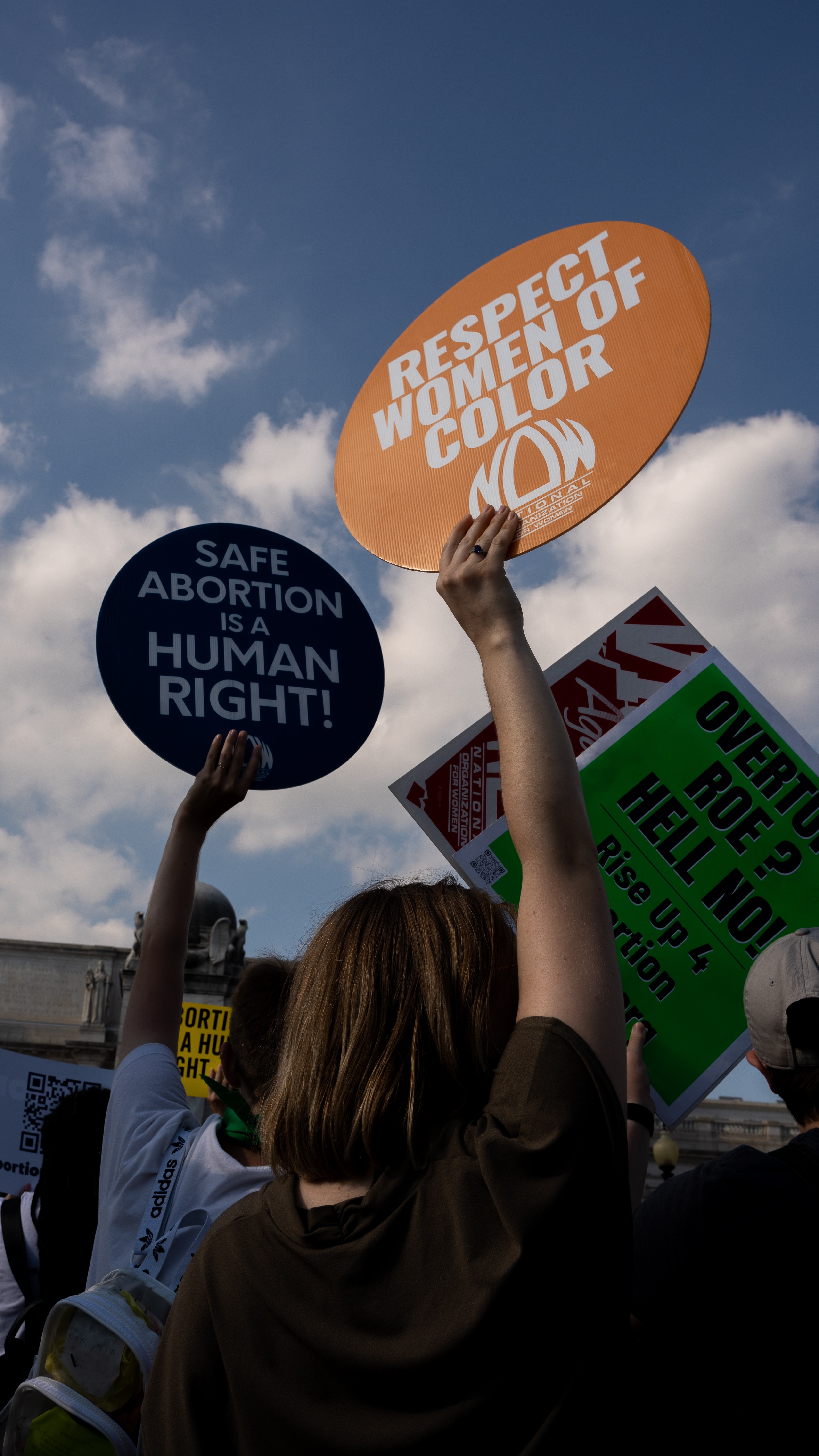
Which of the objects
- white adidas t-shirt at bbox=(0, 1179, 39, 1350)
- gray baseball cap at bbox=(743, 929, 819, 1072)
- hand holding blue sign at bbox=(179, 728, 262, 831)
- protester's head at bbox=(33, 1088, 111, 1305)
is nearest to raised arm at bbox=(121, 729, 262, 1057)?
hand holding blue sign at bbox=(179, 728, 262, 831)

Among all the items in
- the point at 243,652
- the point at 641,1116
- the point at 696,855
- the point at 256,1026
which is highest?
the point at 243,652

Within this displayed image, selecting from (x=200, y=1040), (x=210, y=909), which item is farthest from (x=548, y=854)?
(x=210, y=909)

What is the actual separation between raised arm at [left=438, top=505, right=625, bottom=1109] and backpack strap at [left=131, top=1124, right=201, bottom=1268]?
1037 mm

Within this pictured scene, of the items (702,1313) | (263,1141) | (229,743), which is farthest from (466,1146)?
(229,743)

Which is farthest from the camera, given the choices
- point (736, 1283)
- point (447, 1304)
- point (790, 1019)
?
point (790, 1019)

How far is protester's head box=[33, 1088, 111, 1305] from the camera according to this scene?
9.48 ft

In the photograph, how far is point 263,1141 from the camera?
1274 millimetres

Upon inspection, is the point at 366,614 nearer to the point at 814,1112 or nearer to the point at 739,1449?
the point at 814,1112

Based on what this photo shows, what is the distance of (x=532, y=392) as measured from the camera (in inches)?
95.5

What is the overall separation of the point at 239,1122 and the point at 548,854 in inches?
46.6

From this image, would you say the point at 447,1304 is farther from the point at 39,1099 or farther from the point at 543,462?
the point at 39,1099

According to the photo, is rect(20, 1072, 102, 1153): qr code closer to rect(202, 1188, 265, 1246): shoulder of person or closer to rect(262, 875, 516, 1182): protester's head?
rect(202, 1188, 265, 1246): shoulder of person

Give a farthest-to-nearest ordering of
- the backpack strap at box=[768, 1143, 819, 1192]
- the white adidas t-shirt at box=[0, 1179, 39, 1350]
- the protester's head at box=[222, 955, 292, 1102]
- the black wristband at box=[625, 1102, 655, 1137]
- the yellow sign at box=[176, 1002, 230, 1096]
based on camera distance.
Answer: the yellow sign at box=[176, 1002, 230, 1096], the white adidas t-shirt at box=[0, 1179, 39, 1350], the protester's head at box=[222, 955, 292, 1102], the black wristband at box=[625, 1102, 655, 1137], the backpack strap at box=[768, 1143, 819, 1192]

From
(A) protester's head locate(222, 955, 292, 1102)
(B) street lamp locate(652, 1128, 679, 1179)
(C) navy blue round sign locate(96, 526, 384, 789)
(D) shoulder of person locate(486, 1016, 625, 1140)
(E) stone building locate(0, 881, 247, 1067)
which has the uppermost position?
(E) stone building locate(0, 881, 247, 1067)
